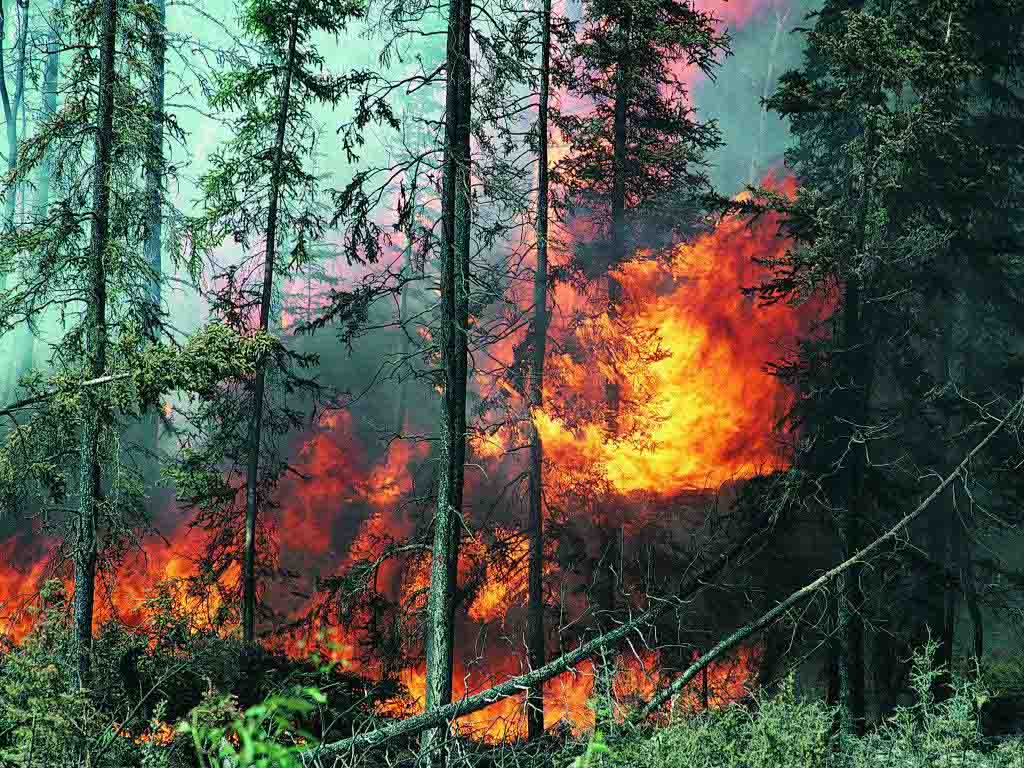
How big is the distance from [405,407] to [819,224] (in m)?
24.4

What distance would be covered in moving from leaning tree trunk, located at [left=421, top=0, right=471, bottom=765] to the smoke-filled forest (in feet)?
0.16

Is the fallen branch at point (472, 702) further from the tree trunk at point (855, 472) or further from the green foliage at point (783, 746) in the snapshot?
the tree trunk at point (855, 472)

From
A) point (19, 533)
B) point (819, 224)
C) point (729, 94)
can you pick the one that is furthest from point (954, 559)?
point (729, 94)

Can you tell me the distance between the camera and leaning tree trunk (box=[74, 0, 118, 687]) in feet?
33.1

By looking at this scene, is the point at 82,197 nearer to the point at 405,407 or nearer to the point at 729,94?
the point at 405,407

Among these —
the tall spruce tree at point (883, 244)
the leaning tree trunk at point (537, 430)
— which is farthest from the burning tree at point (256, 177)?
the tall spruce tree at point (883, 244)

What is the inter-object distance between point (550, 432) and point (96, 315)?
14.3m

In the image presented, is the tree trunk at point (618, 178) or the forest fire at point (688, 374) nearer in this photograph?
the tree trunk at point (618, 178)

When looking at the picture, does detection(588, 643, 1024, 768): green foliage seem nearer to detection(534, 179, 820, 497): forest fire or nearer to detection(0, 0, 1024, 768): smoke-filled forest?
detection(0, 0, 1024, 768): smoke-filled forest

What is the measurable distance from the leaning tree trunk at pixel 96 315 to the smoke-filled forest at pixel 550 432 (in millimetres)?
58

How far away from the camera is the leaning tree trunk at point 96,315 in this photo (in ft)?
33.1

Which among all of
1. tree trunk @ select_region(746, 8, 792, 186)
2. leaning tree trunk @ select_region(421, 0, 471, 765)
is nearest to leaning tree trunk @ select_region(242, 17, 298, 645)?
leaning tree trunk @ select_region(421, 0, 471, 765)

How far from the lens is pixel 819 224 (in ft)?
38.9

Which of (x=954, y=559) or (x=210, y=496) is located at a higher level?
(x=210, y=496)
